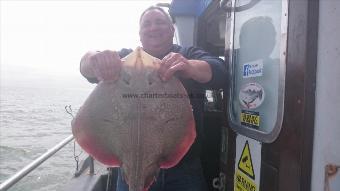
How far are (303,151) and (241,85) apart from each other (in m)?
0.97

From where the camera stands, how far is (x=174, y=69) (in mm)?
2188

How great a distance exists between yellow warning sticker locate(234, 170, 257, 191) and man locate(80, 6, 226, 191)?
312 mm

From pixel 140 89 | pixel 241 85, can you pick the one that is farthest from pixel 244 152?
pixel 140 89

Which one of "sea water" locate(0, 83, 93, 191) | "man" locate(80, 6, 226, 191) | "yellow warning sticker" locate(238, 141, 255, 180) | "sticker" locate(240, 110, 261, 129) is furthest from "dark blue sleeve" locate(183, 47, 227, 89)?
"sea water" locate(0, 83, 93, 191)

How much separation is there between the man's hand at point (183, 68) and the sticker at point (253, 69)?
0.28 metres

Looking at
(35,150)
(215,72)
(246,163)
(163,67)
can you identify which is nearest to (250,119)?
(246,163)

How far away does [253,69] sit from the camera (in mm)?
2430

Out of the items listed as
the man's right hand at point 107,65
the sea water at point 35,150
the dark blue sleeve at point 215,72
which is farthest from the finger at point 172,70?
the sea water at point 35,150

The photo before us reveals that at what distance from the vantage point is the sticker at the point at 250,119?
235 cm

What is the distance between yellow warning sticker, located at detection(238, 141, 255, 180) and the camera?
95.5 inches

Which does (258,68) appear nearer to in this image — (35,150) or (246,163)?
(246,163)

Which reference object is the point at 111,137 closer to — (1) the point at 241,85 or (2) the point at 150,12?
(1) the point at 241,85

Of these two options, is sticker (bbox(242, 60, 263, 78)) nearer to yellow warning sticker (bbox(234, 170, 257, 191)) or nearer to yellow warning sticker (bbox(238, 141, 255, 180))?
yellow warning sticker (bbox(238, 141, 255, 180))

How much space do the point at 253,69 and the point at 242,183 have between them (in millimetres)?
899
